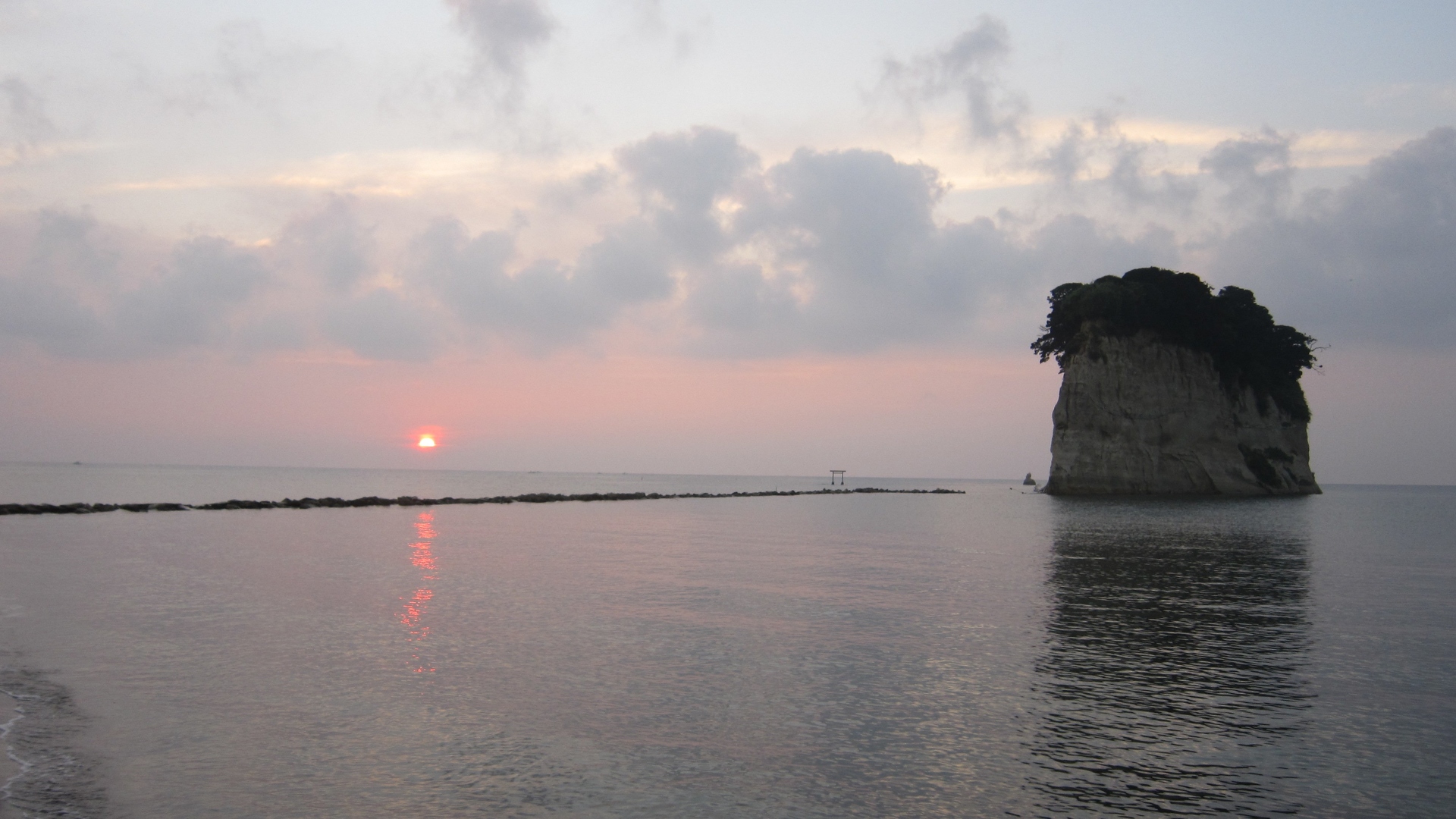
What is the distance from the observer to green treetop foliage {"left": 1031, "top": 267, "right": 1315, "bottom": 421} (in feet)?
339

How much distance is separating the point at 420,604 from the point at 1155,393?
97775 mm

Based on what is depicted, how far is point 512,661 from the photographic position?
51.4 ft

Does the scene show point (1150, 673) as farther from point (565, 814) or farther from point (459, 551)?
point (459, 551)

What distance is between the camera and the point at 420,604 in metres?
22.3

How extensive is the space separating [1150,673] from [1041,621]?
522cm

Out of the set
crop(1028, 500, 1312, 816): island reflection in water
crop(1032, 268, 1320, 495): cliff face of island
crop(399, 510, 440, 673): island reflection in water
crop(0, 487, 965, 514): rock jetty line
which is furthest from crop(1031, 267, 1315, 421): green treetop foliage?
crop(399, 510, 440, 673): island reflection in water

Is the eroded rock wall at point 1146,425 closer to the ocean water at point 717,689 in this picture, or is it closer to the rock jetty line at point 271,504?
the rock jetty line at point 271,504

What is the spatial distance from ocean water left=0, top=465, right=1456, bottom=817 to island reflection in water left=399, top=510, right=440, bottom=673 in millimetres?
116

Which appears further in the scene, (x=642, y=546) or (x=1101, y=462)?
(x=1101, y=462)

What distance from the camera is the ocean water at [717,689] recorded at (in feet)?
31.4

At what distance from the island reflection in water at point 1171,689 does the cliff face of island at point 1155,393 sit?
242ft

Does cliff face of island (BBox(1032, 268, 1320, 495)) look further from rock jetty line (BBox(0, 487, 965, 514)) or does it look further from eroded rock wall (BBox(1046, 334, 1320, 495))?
rock jetty line (BBox(0, 487, 965, 514))

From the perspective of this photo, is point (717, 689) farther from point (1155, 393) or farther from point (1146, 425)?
point (1146, 425)

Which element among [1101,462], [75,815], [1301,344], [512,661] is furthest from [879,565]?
[1301,344]
